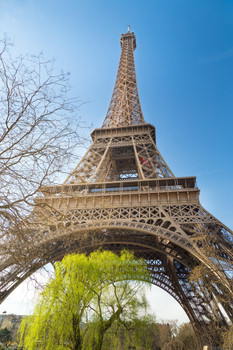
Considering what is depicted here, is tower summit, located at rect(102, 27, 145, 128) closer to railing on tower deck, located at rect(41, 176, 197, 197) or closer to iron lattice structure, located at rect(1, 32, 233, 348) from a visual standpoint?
iron lattice structure, located at rect(1, 32, 233, 348)

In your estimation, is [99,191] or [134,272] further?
[99,191]

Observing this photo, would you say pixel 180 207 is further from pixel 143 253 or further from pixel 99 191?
pixel 143 253

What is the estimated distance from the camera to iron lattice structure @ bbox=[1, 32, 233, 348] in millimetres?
12052

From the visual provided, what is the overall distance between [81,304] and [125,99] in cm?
2521

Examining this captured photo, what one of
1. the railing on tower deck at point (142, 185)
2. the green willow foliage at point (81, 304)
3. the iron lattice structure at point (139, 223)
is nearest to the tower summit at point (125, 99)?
the iron lattice structure at point (139, 223)

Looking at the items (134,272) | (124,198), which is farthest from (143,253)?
(134,272)

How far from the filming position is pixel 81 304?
33.3ft

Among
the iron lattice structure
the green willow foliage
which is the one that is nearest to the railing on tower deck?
the iron lattice structure

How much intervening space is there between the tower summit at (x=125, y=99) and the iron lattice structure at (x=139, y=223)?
0.23m

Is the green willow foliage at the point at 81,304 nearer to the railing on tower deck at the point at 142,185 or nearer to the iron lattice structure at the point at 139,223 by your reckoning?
the iron lattice structure at the point at 139,223

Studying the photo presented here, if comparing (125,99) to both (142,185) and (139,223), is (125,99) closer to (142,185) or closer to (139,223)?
(142,185)

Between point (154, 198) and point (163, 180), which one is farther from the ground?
point (163, 180)

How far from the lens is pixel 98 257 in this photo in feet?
40.0

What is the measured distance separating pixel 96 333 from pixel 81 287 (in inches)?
75.9
